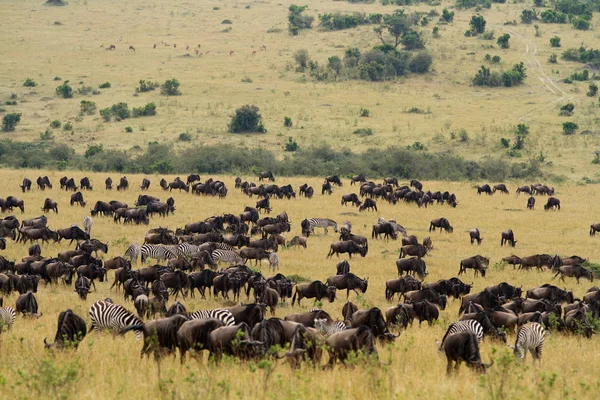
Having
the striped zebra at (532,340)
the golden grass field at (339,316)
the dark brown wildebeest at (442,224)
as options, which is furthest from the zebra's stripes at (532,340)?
the dark brown wildebeest at (442,224)

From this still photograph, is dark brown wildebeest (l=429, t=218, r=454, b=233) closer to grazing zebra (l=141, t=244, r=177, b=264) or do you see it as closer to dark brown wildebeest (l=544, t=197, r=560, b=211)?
dark brown wildebeest (l=544, t=197, r=560, b=211)

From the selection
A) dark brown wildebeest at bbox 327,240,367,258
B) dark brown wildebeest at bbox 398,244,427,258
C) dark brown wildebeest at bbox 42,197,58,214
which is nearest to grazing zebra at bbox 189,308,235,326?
dark brown wildebeest at bbox 327,240,367,258

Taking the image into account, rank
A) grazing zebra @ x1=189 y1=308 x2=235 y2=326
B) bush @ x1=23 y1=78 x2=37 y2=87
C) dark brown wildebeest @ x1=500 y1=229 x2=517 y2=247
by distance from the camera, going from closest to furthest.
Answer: grazing zebra @ x1=189 y1=308 x2=235 y2=326
dark brown wildebeest @ x1=500 y1=229 x2=517 y2=247
bush @ x1=23 y1=78 x2=37 y2=87

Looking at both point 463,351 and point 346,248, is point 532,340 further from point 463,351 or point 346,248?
point 346,248

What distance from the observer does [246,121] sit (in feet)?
253

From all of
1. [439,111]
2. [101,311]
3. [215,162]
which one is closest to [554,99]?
[439,111]

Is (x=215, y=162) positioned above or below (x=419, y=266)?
below

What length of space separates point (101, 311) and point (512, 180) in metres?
49.2

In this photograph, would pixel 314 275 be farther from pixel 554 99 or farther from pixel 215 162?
pixel 554 99

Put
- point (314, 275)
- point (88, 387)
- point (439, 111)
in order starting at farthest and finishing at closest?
point (439, 111), point (314, 275), point (88, 387)

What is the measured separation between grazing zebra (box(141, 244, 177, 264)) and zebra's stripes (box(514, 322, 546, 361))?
578 inches

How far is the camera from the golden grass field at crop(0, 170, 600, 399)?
387 inches

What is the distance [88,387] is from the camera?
10.2m

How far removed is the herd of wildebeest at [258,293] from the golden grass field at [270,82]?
3821 cm
